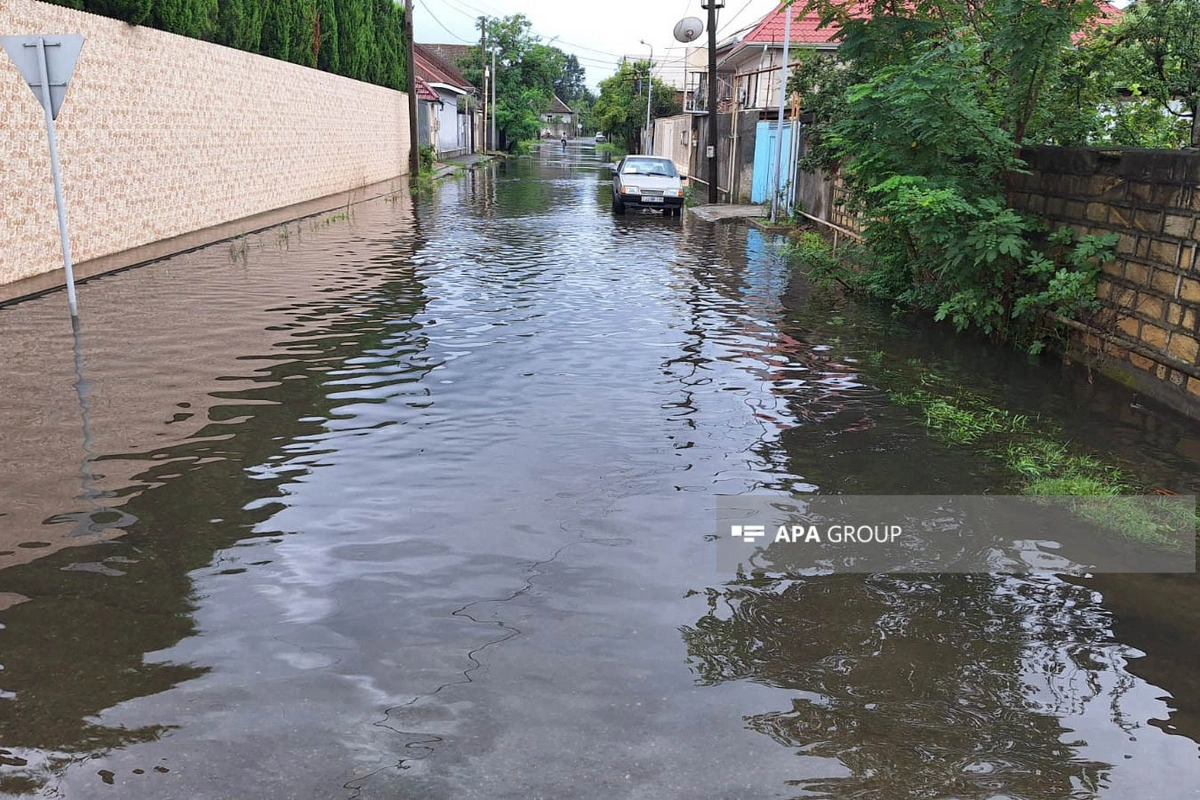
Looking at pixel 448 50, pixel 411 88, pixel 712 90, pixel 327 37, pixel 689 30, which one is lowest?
pixel 712 90

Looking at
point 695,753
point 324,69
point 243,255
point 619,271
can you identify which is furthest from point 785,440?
point 324,69

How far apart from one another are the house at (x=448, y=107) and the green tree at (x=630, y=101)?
11535mm

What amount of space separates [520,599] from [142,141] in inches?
556

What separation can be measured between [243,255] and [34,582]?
11832 mm

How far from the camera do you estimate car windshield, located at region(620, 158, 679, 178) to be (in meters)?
26.3

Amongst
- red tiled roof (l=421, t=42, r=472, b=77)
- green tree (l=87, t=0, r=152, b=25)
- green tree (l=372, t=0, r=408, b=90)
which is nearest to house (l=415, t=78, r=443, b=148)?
green tree (l=372, t=0, r=408, b=90)

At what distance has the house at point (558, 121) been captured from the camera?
15098 cm

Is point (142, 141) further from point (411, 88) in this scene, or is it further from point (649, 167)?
point (411, 88)

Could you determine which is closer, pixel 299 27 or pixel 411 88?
pixel 299 27

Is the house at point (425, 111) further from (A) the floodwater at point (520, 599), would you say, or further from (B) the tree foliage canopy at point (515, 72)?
(A) the floodwater at point (520, 599)

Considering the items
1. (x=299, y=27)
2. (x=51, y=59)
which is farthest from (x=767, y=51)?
(x=51, y=59)

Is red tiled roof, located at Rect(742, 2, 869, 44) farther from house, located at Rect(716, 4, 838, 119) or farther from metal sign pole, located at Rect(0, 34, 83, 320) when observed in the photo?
metal sign pole, located at Rect(0, 34, 83, 320)

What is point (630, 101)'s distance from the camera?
254 feet

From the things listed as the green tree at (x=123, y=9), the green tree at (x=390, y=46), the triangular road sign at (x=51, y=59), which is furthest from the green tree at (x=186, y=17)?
the green tree at (x=390, y=46)
